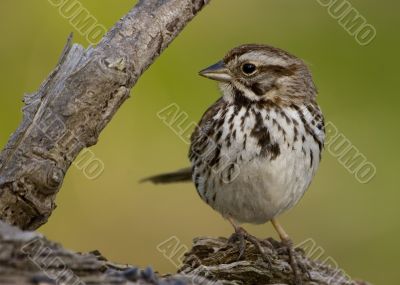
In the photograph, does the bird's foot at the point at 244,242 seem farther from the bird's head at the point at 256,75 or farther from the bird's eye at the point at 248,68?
the bird's eye at the point at 248,68

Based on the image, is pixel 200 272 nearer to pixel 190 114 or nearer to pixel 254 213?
pixel 254 213

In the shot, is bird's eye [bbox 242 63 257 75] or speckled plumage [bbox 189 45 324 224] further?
bird's eye [bbox 242 63 257 75]

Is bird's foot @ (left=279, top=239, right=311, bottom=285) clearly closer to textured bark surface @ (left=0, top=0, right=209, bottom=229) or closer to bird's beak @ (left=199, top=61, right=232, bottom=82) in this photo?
bird's beak @ (left=199, top=61, right=232, bottom=82)

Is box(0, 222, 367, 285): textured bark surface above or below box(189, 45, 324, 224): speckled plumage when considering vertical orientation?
below

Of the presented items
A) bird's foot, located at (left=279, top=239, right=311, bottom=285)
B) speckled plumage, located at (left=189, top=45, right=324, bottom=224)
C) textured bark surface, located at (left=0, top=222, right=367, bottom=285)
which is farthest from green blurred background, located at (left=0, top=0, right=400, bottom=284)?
textured bark surface, located at (left=0, top=222, right=367, bottom=285)

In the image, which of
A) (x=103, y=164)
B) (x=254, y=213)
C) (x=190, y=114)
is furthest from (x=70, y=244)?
(x=254, y=213)

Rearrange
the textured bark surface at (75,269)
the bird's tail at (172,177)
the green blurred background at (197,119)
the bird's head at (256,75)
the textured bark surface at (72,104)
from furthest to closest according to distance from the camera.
A: the green blurred background at (197,119) < the bird's tail at (172,177) < the bird's head at (256,75) < the textured bark surface at (72,104) < the textured bark surface at (75,269)

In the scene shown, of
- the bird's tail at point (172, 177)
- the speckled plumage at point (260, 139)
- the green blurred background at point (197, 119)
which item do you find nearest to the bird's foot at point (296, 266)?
the speckled plumage at point (260, 139)
